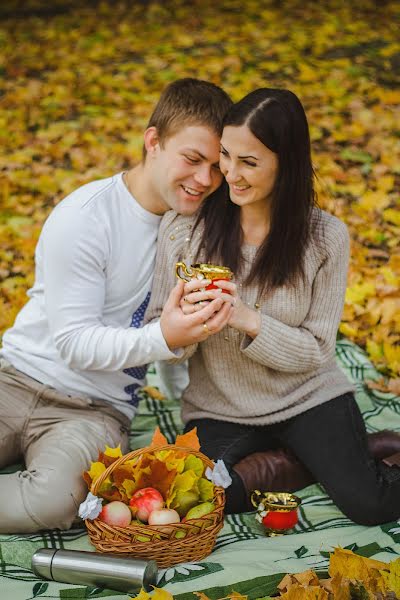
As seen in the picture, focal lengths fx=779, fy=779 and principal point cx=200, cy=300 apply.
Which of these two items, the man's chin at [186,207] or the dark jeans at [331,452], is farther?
the man's chin at [186,207]

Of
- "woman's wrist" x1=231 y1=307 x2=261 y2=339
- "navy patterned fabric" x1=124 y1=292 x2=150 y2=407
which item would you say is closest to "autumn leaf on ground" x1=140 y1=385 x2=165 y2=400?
"navy patterned fabric" x1=124 y1=292 x2=150 y2=407

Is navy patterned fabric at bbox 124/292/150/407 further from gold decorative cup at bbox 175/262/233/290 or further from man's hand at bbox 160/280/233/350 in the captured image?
gold decorative cup at bbox 175/262/233/290

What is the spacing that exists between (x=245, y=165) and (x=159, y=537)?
1.24 meters

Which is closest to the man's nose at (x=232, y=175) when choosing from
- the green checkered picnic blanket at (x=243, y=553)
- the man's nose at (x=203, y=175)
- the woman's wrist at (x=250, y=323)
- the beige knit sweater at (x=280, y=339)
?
the man's nose at (x=203, y=175)

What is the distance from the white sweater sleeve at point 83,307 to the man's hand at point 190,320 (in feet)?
0.18

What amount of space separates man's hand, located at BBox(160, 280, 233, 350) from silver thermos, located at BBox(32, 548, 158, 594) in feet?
2.50

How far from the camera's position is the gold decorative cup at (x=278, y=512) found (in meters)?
2.60

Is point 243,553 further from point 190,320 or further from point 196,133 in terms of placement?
point 196,133

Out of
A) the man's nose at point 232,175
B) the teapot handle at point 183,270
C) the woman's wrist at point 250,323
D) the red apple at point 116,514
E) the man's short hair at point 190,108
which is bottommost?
the red apple at point 116,514

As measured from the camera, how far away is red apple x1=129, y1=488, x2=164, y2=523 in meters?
2.41

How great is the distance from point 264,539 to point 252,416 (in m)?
0.53

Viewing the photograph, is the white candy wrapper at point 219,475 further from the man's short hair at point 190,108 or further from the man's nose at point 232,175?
the man's short hair at point 190,108

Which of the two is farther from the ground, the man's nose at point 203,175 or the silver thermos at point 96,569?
the man's nose at point 203,175

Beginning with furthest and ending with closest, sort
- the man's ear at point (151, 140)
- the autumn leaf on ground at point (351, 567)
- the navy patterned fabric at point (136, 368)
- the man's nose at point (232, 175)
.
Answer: the navy patterned fabric at point (136, 368) → the man's ear at point (151, 140) → the man's nose at point (232, 175) → the autumn leaf on ground at point (351, 567)
